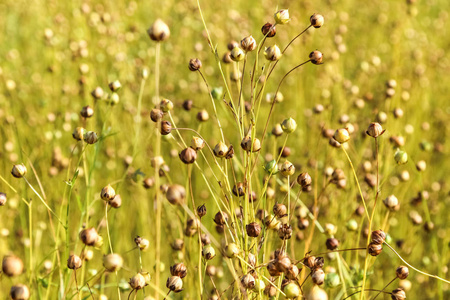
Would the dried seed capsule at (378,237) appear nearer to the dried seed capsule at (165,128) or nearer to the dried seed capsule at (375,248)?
the dried seed capsule at (375,248)

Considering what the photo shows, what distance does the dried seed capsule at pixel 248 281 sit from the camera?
833mm

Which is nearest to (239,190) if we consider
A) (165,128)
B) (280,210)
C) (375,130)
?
(280,210)

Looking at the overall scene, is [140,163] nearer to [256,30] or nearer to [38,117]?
[38,117]

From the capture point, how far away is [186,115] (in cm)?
231

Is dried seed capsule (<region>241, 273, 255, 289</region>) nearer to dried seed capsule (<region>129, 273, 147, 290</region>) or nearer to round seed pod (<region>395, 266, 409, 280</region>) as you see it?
dried seed capsule (<region>129, 273, 147, 290</region>)

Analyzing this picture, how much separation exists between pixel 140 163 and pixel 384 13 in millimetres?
2504

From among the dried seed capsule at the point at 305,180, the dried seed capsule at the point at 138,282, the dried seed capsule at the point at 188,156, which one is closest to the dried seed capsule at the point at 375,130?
the dried seed capsule at the point at 305,180

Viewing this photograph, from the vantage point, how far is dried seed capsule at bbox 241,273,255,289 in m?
0.83

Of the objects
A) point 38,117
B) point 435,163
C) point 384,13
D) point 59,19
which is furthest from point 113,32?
point 384,13

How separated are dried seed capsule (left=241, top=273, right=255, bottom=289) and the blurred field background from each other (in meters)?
0.32

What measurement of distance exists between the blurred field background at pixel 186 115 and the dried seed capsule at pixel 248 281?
323 mm

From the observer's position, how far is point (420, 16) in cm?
375

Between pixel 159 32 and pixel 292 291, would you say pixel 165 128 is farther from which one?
pixel 292 291

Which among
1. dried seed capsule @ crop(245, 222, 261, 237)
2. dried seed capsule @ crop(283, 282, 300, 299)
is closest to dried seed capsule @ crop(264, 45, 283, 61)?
dried seed capsule @ crop(245, 222, 261, 237)
